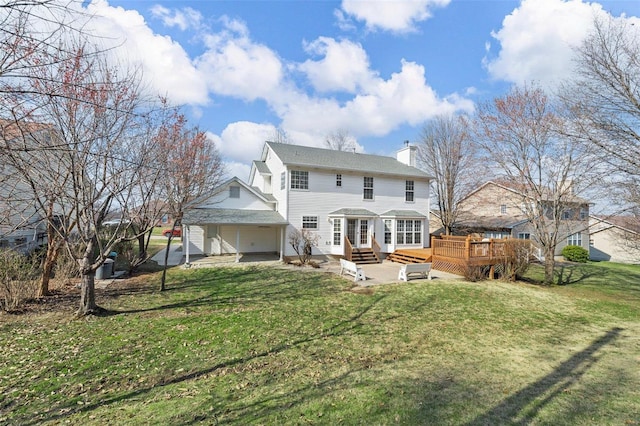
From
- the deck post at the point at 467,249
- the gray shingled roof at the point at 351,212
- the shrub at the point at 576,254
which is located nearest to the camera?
the deck post at the point at 467,249

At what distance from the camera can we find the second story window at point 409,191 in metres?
22.3

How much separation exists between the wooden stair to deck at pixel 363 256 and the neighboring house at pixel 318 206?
0.51m

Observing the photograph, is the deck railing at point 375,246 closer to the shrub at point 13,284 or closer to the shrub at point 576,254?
the shrub at point 13,284

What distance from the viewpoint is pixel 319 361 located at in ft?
18.0

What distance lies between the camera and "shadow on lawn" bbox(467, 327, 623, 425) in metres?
3.80

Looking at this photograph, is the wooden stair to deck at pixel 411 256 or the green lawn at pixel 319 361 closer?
the green lawn at pixel 319 361

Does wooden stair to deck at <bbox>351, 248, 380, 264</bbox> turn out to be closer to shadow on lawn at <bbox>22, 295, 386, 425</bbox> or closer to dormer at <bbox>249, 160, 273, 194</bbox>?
dormer at <bbox>249, 160, 273, 194</bbox>

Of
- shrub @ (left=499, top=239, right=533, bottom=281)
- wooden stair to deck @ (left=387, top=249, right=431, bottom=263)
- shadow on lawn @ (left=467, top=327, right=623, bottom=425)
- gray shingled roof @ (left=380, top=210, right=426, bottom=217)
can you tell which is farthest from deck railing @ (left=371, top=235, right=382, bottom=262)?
shadow on lawn @ (left=467, top=327, right=623, bottom=425)

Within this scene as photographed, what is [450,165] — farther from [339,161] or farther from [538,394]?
[538,394]

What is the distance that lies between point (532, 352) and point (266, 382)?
5653 mm

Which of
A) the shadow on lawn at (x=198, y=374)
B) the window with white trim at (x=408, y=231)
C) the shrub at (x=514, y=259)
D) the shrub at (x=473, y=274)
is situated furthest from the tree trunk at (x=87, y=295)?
the window with white trim at (x=408, y=231)

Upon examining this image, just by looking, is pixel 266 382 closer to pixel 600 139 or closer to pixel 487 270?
pixel 600 139

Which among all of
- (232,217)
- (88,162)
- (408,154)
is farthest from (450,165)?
(88,162)

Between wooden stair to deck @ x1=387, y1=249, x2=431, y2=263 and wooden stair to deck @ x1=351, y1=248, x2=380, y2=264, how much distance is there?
1432 millimetres
